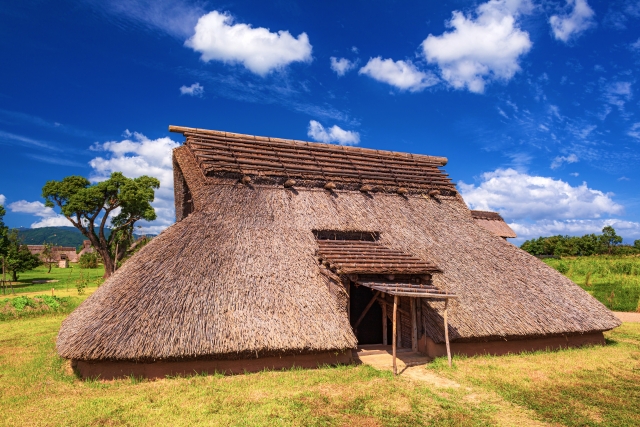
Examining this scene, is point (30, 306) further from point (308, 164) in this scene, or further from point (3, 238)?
point (3, 238)

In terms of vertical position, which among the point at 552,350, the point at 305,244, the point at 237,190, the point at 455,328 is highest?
the point at 237,190

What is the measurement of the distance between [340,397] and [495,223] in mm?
25569

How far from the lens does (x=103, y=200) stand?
106 feet

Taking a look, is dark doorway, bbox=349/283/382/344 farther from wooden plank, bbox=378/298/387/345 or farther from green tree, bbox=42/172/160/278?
green tree, bbox=42/172/160/278

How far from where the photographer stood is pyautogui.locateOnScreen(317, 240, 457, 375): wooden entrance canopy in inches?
386

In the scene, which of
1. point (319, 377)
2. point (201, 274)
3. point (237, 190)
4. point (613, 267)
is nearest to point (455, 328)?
point (319, 377)

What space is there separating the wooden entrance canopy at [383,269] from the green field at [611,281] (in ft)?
56.5

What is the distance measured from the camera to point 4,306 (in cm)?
1650

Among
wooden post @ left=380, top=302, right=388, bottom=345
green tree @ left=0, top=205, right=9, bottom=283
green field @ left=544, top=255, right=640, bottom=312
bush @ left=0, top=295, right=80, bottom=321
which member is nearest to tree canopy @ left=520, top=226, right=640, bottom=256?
green field @ left=544, top=255, right=640, bottom=312

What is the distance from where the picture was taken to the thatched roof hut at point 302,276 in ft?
28.4

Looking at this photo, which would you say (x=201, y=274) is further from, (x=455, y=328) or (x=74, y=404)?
(x=455, y=328)

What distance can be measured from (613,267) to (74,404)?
118 ft

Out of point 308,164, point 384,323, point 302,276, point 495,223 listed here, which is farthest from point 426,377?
point 495,223

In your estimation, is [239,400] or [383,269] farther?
[383,269]
